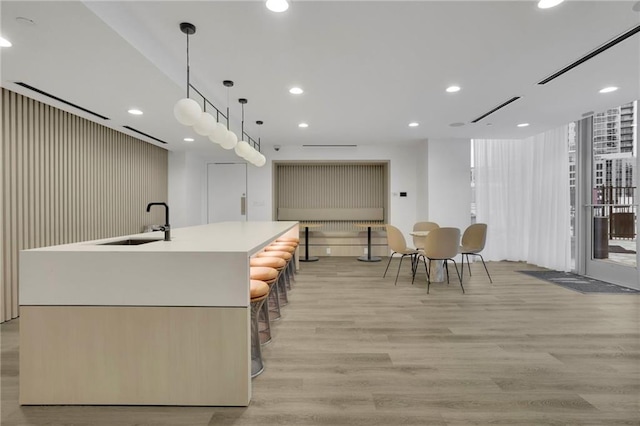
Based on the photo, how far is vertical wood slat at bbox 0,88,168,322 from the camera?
3352mm

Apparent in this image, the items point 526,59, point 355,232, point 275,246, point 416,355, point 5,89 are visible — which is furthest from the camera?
point 355,232

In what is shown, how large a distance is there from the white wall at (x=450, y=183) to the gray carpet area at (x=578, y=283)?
161 cm

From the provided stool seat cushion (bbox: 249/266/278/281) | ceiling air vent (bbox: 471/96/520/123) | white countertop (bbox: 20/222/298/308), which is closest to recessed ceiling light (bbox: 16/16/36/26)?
white countertop (bbox: 20/222/298/308)

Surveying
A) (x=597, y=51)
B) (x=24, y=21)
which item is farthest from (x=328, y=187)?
(x=24, y=21)

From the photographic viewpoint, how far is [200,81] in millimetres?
3482

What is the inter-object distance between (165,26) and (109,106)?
6.59 ft

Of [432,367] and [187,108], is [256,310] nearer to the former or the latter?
[432,367]

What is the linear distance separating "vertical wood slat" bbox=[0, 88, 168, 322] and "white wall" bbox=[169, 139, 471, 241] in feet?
Result: 4.10

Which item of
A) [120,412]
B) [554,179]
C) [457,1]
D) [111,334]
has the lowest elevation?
[120,412]

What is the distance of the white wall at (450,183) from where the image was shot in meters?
6.51

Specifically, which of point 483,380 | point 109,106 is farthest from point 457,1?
point 109,106

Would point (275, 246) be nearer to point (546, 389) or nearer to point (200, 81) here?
point (200, 81)

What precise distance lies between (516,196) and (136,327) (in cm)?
711

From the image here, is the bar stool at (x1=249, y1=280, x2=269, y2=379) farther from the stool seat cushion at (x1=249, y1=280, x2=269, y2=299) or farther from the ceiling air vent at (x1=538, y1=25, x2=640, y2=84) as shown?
the ceiling air vent at (x1=538, y1=25, x2=640, y2=84)
